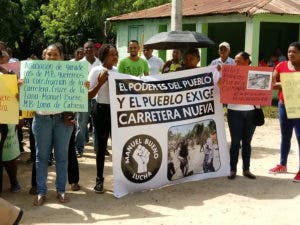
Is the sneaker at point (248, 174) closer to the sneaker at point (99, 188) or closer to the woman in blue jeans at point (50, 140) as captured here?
the sneaker at point (99, 188)

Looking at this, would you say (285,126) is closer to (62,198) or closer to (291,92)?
(291,92)

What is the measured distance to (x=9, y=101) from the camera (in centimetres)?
559

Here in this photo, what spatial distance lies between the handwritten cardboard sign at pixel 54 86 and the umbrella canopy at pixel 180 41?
12.3 feet

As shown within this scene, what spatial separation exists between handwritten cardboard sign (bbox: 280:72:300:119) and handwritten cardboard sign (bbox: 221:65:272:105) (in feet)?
0.69

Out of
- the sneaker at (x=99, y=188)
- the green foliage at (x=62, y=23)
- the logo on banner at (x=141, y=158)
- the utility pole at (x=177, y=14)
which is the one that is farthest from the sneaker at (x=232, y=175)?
the green foliage at (x=62, y=23)

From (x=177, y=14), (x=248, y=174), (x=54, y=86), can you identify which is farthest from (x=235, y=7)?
(x=54, y=86)

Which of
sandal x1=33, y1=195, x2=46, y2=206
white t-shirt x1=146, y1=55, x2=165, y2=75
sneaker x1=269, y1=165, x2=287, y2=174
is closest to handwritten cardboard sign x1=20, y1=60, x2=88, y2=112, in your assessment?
sandal x1=33, y1=195, x2=46, y2=206

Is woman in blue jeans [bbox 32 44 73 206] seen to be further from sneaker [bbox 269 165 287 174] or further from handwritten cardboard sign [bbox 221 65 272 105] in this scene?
sneaker [bbox 269 165 287 174]

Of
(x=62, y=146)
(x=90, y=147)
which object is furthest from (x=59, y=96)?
(x=90, y=147)

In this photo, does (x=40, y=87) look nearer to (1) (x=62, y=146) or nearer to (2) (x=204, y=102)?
(1) (x=62, y=146)

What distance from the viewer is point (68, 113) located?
5648mm

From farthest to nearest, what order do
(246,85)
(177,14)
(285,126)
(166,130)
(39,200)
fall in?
1. (177,14)
2. (285,126)
3. (246,85)
4. (166,130)
5. (39,200)

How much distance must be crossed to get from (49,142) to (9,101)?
0.64 m

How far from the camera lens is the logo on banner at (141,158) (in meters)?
6.12
